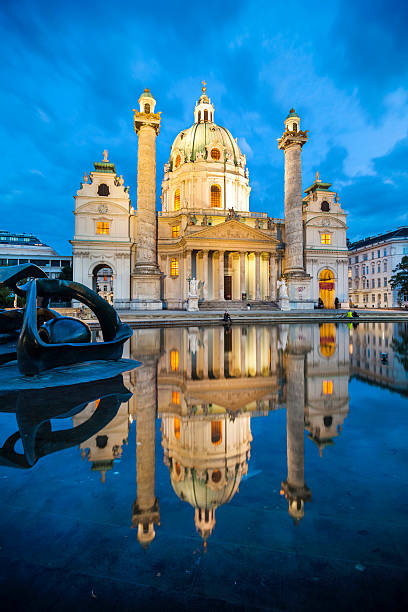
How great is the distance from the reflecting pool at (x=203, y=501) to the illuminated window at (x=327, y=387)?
29cm

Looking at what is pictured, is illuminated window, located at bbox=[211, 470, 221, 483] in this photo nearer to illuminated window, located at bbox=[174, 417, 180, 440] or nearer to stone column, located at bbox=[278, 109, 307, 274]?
illuminated window, located at bbox=[174, 417, 180, 440]

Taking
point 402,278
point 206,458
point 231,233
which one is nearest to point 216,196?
point 231,233

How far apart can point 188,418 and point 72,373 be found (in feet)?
11.7

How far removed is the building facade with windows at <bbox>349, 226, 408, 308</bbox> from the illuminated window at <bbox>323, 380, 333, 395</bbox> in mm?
63681

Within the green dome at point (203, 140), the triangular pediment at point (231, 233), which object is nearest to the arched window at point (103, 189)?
the triangular pediment at point (231, 233)

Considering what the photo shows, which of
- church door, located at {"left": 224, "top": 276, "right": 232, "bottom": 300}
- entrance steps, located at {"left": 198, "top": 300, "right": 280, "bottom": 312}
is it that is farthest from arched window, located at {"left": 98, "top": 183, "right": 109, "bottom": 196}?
church door, located at {"left": 224, "top": 276, "right": 232, "bottom": 300}

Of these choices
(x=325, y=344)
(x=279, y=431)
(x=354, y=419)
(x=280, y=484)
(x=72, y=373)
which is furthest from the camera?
(x=325, y=344)

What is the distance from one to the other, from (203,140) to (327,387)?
182 feet

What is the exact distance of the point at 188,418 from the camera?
189 inches

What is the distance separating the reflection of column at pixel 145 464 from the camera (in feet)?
8.04

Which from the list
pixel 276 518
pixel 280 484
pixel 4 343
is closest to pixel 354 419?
pixel 280 484

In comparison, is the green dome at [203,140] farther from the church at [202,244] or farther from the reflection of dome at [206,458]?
the reflection of dome at [206,458]

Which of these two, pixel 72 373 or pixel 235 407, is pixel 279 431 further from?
pixel 72 373

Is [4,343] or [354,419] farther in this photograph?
Answer: [4,343]
